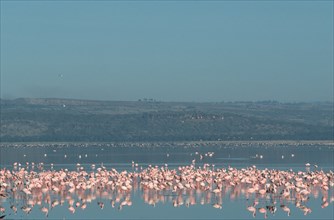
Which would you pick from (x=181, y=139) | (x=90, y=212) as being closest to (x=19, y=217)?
(x=90, y=212)

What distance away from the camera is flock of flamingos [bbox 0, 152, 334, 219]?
44125 mm

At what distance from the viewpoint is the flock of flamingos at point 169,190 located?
44125 mm

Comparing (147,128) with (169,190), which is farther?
(147,128)

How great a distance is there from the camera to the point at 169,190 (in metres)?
50.8

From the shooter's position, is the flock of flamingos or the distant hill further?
the distant hill

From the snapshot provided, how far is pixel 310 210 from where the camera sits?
136 feet

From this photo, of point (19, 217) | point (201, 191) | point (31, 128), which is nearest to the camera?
point (19, 217)

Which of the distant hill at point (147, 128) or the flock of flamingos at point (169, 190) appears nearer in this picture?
the flock of flamingos at point (169, 190)

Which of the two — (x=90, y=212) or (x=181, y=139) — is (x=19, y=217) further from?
(x=181, y=139)

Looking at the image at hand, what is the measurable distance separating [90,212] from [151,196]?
6.56 meters

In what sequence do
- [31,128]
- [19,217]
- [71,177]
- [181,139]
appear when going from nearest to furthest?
[19,217] → [71,177] → [181,139] → [31,128]

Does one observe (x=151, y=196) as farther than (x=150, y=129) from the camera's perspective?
No

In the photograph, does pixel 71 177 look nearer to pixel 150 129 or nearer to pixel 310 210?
pixel 310 210

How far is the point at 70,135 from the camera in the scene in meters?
179
